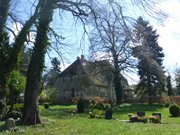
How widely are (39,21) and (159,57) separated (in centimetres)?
4408

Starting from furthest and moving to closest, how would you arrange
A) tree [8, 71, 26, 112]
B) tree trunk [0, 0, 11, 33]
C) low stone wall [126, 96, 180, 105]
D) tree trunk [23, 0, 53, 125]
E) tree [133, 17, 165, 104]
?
1. low stone wall [126, 96, 180, 105]
2. tree [133, 17, 165, 104]
3. tree [8, 71, 26, 112]
4. tree trunk [0, 0, 11, 33]
5. tree trunk [23, 0, 53, 125]

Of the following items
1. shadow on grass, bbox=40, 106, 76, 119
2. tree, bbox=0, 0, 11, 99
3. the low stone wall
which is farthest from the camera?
the low stone wall

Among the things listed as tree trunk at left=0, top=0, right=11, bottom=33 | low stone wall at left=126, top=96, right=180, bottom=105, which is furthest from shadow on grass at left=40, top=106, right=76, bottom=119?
low stone wall at left=126, top=96, right=180, bottom=105

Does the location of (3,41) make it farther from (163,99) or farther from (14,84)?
(163,99)

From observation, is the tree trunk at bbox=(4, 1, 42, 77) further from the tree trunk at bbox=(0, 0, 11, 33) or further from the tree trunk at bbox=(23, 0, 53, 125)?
the tree trunk at bbox=(0, 0, 11, 33)

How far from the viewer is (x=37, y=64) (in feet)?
77.0

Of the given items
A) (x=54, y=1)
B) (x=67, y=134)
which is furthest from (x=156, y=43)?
(x=67, y=134)

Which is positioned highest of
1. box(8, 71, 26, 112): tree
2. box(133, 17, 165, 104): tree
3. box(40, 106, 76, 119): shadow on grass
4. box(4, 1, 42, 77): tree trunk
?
box(133, 17, 165, 104): tree

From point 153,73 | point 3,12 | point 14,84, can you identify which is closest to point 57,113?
point 14,84

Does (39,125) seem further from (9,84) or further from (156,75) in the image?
(156,75)

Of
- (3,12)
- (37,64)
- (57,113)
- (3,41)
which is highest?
(3,12)

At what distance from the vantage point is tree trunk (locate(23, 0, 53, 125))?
23.0m

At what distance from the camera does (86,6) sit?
21844 mm

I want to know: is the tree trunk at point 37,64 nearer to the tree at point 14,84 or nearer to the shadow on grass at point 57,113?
the tree at point 14,84
